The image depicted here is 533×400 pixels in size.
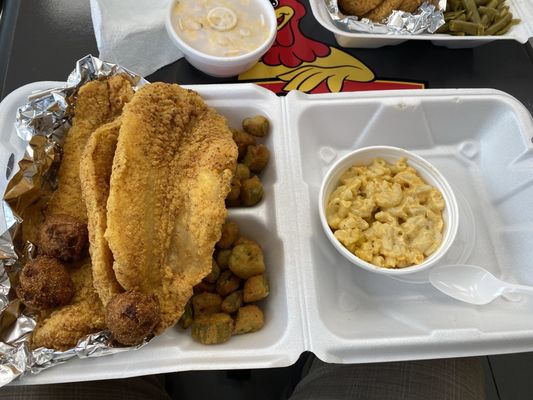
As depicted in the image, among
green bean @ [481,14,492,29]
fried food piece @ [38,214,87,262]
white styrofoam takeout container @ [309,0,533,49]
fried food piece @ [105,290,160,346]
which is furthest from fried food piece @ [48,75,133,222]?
green bean @ [481,14,492,29]

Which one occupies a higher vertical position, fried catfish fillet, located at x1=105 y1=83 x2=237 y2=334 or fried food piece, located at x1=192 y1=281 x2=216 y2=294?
fried catfish fillet, located at x1=105 y1=83 x2=237 y2=334

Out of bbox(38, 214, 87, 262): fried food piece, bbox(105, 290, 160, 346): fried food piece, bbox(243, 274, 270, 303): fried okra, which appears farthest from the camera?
bbox(243, 274, 270, 303): fried okra

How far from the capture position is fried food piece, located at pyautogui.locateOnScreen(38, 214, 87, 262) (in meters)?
1.00

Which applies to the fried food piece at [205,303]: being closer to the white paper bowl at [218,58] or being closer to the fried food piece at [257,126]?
the fried food piece at [257,126]

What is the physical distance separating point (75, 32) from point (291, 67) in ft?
2.61

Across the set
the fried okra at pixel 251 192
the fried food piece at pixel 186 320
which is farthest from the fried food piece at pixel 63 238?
the fried okra at pixel 251 192

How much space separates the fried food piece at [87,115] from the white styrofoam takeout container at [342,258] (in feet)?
0.45

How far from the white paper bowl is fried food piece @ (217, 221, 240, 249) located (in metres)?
0.54

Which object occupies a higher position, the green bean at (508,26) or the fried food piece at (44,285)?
the green bean at (508,26)

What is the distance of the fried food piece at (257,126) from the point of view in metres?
1.24

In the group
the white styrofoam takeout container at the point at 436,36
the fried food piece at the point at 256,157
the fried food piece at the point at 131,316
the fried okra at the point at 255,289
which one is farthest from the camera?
the white styrofoam takeout container at the point at 436,36

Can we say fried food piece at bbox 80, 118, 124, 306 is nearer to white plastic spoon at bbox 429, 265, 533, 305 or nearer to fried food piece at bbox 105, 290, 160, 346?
fried food piece at bbox 105, 290, 160, 346

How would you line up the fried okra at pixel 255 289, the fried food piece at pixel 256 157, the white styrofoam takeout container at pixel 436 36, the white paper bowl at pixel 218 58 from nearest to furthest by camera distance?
the fried okra at pixel 255 289 → the fried food piece at pixel 256 157 → the white paper bowl at pixel 218 58 → the white styrofoam takeout container at pixel 436 36

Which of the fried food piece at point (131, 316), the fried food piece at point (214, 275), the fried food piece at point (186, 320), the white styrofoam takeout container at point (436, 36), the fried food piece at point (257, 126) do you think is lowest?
Answer: the fried food piece at point (186, 320)
